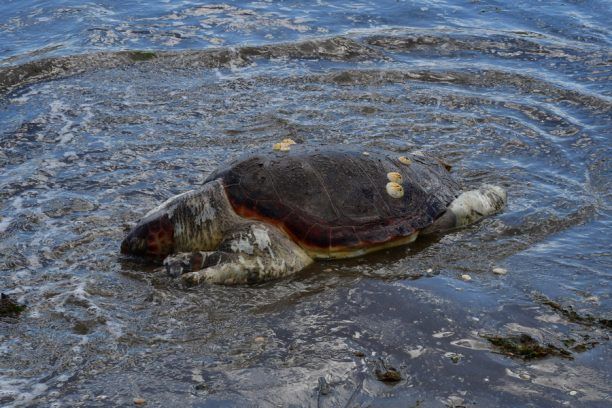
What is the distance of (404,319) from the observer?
4105mm

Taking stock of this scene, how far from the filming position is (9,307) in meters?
4.12

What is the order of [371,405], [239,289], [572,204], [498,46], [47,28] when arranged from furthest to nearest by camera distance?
[47,28], [498,46], [572,204], [239,289], [371,405]

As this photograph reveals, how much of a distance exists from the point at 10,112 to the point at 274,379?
5.62 metres

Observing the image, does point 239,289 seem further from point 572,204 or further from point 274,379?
point 572,204

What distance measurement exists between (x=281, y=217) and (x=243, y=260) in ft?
1.46

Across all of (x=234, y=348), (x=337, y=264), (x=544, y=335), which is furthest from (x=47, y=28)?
(x=544, y=335)

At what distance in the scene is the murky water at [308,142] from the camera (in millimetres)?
3594

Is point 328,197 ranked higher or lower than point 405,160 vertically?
lower

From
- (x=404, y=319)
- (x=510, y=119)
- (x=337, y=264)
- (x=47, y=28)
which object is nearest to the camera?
(x=404, y=319)

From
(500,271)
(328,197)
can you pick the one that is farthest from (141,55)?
(500,271)

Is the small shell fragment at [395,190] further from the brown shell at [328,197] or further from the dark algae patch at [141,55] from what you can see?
the dark algae patch at [141,55]

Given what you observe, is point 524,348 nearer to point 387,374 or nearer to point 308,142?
point 387,374

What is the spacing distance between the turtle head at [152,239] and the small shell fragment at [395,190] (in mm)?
1614

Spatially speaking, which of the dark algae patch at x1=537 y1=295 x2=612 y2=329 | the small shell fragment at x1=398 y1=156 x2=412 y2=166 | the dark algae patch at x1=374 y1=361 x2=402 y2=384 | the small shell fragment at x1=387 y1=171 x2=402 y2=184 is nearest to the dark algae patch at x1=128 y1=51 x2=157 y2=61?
the small shell fragment at x1=398 y1=156 x2=412 y2=166
